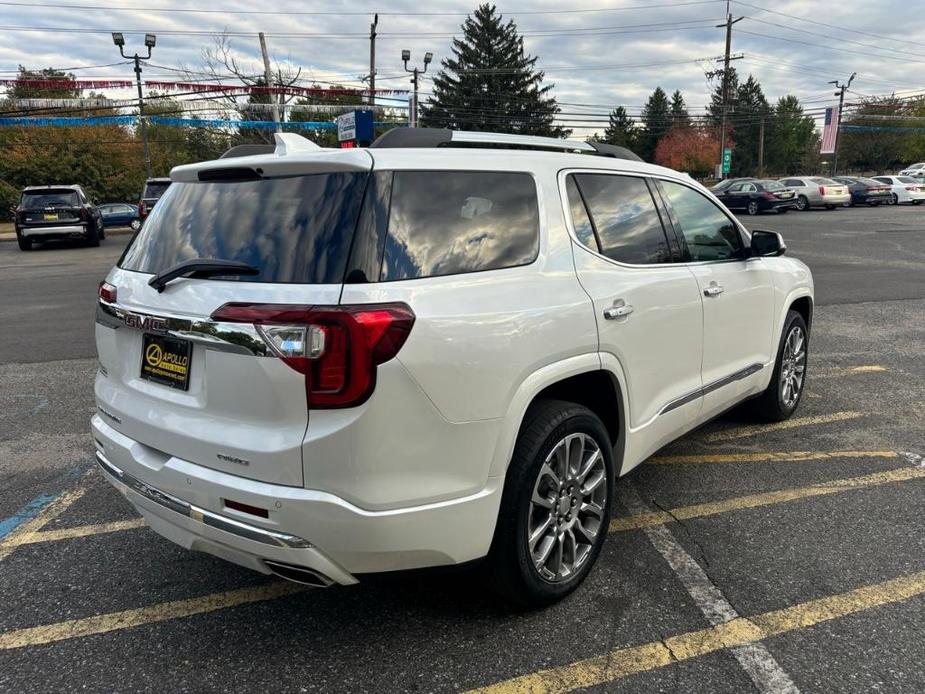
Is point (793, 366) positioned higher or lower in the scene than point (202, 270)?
lower

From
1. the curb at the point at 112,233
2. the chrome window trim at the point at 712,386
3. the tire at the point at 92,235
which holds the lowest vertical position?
the curb at the point at 112,233

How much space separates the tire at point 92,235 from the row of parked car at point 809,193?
81.4ft

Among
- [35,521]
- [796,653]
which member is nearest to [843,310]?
[796,653]

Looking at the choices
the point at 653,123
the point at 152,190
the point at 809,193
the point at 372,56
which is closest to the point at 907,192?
the point at 809,193

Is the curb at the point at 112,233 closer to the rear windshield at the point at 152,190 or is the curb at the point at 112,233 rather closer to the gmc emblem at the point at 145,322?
the rear windshield at the point at 152,190

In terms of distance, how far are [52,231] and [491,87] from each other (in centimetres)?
4655

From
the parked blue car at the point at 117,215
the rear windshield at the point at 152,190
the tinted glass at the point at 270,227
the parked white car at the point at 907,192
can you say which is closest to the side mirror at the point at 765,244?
the tinted glass at the point at 270,227

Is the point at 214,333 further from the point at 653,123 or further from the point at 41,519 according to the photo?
the point at 653,123

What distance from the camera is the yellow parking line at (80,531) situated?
336cm

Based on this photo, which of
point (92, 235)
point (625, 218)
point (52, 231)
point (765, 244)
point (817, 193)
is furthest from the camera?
point (817, 193)

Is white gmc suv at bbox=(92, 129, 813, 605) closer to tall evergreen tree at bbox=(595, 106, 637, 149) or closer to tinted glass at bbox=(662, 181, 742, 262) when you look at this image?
tinted glass at bbox=(662, 181, 742, 262)

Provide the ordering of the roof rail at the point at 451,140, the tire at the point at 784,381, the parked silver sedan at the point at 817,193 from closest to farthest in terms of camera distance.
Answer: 1. the roof rail at the point at 451,140
2. the tire at the point at 784,381
3. the parked silver sedan at the point at 817,193

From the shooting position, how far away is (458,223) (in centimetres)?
250

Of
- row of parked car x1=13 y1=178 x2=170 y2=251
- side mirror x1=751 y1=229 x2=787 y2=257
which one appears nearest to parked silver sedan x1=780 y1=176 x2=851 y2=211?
row of parked car x1=13 y1=178 x2=170 y2=251
